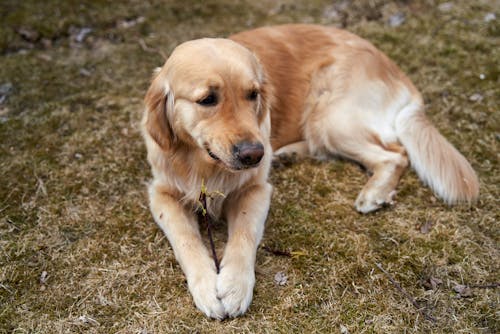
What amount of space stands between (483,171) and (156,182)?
7.99 feet

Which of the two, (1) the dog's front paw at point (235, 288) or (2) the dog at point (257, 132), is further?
(2) the dog at point (257, 132)

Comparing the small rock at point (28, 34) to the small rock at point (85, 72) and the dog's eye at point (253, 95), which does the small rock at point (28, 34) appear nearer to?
the small rock at point (85, 72)

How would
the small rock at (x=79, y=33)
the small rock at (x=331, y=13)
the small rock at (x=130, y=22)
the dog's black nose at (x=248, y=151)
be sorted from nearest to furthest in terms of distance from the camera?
the dog's black nose at (x=248, y=151), the small rock at (x=79, y=33), the small rock at (x=130, y=22), the small rock at (x=331, y=13)

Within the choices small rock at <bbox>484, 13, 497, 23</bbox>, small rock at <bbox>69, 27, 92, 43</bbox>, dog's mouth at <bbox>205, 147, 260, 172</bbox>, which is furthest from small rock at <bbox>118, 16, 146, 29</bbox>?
small rock at <bbox>484, 13, 497, 23</bbox>

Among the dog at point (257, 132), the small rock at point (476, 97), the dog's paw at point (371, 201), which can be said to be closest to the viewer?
the dog at point (257, 132)

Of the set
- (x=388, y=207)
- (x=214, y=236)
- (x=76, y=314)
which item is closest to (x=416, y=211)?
(x=388, y=207)

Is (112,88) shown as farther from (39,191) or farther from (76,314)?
(76,314)

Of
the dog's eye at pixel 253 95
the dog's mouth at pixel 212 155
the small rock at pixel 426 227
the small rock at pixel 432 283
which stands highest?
the dog's eye at pixel 253 95

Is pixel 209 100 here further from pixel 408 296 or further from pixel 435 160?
pixel 435 160

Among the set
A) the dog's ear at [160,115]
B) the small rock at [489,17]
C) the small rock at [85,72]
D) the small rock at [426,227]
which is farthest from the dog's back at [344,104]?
the small rock at [489,17]

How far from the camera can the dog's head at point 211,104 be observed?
7.64 ft

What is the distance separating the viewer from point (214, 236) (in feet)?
9.44

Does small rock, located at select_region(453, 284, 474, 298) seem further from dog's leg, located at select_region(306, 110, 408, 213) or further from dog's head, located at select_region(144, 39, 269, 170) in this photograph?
dog's head, located at select_region(144, 39, 269, 170)

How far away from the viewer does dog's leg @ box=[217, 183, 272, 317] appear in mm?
2293
